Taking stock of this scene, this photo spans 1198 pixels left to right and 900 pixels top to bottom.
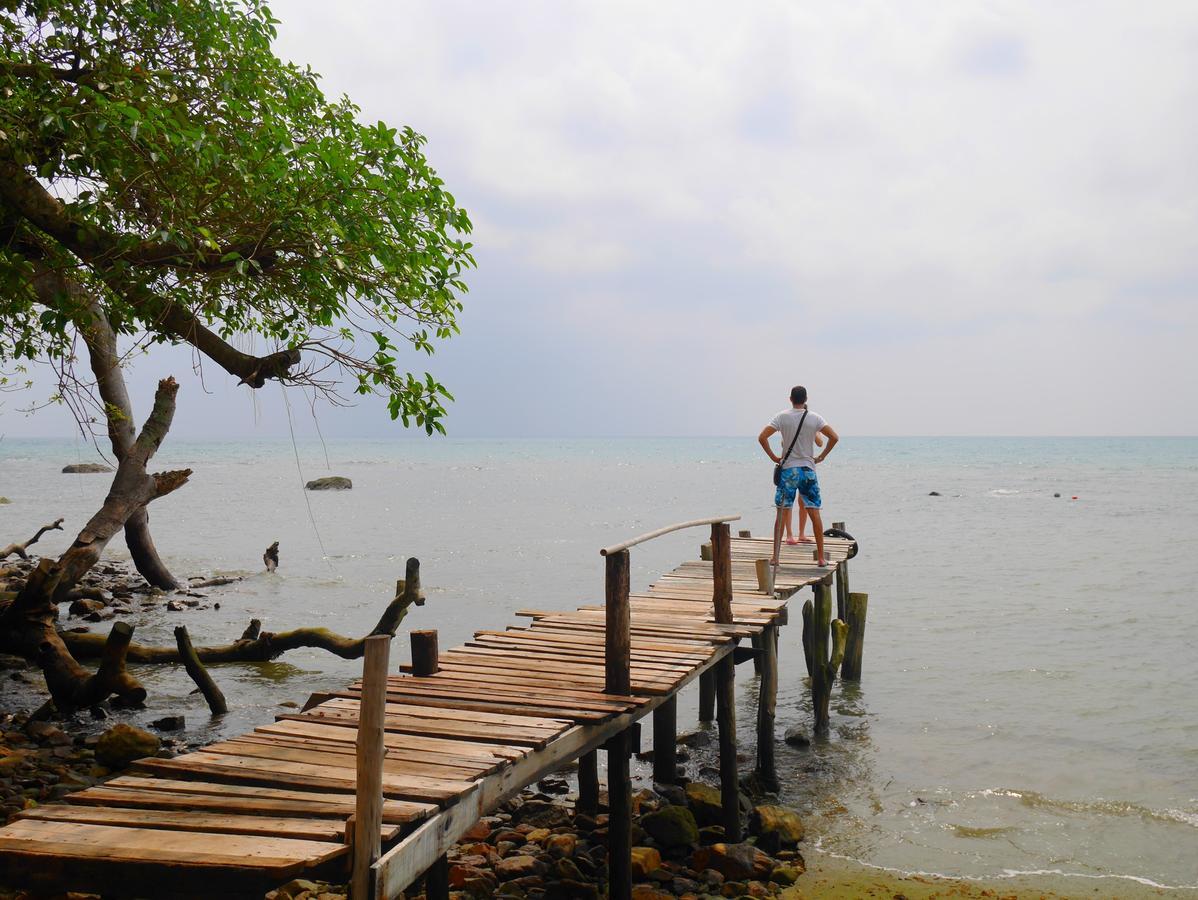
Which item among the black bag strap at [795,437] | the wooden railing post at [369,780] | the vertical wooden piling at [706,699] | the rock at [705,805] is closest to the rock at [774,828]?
the rock at [705,805]

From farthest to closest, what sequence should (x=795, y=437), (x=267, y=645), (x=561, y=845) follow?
1. (x=267, y=645)
2. (x=795, y=437)
3. (x=561, y=845)

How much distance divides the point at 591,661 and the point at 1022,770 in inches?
227

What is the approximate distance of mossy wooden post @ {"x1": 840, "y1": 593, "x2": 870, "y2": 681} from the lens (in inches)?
582

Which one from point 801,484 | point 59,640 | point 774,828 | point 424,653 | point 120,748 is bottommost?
point 774,828

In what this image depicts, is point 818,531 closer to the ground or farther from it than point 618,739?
farther from it

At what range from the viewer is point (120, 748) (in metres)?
9.02

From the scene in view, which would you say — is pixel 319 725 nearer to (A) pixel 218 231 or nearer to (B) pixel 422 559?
(A) pixel 218 231

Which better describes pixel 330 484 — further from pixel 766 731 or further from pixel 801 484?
pixel 766 731

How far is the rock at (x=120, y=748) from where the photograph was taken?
355 inches

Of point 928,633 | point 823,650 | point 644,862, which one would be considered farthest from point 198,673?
point 928,633

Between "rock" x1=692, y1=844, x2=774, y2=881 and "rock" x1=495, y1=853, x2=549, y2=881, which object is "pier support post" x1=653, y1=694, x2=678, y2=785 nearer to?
"rock" x1=692, y1=844, x2=774, y2=881

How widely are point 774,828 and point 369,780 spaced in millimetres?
5244

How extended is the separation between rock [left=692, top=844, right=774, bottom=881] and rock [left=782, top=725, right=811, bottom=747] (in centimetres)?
374

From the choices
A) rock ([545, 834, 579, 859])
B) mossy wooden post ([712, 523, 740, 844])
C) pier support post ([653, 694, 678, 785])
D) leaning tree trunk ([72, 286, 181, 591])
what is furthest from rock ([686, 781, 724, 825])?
leaning tree trunk ([72, 286, 181, 591])
